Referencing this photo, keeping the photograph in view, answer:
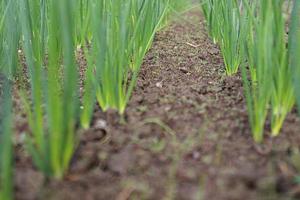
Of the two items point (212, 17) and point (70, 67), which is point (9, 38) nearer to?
point (70, 67)

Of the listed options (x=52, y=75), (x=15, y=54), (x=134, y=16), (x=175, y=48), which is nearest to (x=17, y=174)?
(x=52, y=75)

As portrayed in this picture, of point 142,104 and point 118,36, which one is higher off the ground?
point 118,36

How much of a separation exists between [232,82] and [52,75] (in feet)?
2.46

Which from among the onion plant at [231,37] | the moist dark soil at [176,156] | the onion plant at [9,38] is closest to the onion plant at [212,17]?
the onion plant at [231,37]

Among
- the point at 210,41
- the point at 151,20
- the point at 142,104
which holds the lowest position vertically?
the point at 210,41

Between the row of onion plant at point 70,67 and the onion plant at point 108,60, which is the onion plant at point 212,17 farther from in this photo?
the onion plant at point 108,60

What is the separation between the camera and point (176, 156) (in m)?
0.94

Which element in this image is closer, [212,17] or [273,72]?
[273,72]

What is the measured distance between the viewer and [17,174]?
0.87m

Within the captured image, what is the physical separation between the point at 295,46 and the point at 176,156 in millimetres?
445

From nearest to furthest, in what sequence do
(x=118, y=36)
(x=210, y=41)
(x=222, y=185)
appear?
(x=222, y=185), (x=118, y=36), (x=210, y=41)

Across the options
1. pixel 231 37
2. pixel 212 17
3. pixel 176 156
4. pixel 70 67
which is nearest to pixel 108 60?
pixel 70 67

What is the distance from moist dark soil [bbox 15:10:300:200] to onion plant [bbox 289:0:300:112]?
0.14 m

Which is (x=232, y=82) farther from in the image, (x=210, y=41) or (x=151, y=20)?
(x=210, y=41)
